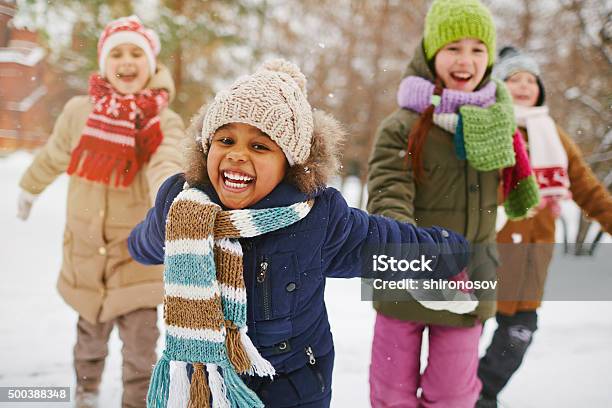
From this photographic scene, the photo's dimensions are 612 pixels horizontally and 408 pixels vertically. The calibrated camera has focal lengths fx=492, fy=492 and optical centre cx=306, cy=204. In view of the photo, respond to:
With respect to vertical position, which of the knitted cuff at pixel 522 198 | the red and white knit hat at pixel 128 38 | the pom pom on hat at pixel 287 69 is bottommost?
the knitted cuff at pixel 522 198

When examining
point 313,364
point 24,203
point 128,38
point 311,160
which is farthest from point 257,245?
point 24,203

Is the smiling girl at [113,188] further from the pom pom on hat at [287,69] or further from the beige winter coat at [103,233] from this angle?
the pom pom on hat at [287,69]

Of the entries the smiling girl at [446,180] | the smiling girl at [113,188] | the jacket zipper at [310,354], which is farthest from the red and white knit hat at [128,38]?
the jacket zipper at [310,354]

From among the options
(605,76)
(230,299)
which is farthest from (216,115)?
(605,76)

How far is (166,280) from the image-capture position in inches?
56.1

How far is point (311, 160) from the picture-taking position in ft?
4.86

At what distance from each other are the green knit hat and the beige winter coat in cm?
121

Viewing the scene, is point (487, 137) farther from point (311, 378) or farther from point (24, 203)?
point (24, 203)

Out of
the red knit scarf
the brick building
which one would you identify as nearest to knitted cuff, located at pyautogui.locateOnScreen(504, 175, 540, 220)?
the red knit scarf

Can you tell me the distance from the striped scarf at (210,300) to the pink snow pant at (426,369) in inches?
30.3

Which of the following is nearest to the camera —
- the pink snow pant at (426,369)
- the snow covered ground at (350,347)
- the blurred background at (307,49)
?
the pink snow pant at (426,369)

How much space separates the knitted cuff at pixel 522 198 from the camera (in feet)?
6.45

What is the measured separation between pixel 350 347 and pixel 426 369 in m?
1.03

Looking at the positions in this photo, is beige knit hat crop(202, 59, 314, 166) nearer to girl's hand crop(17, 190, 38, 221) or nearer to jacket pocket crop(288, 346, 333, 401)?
jacket pocket crop(288, 346, 333, 401)
